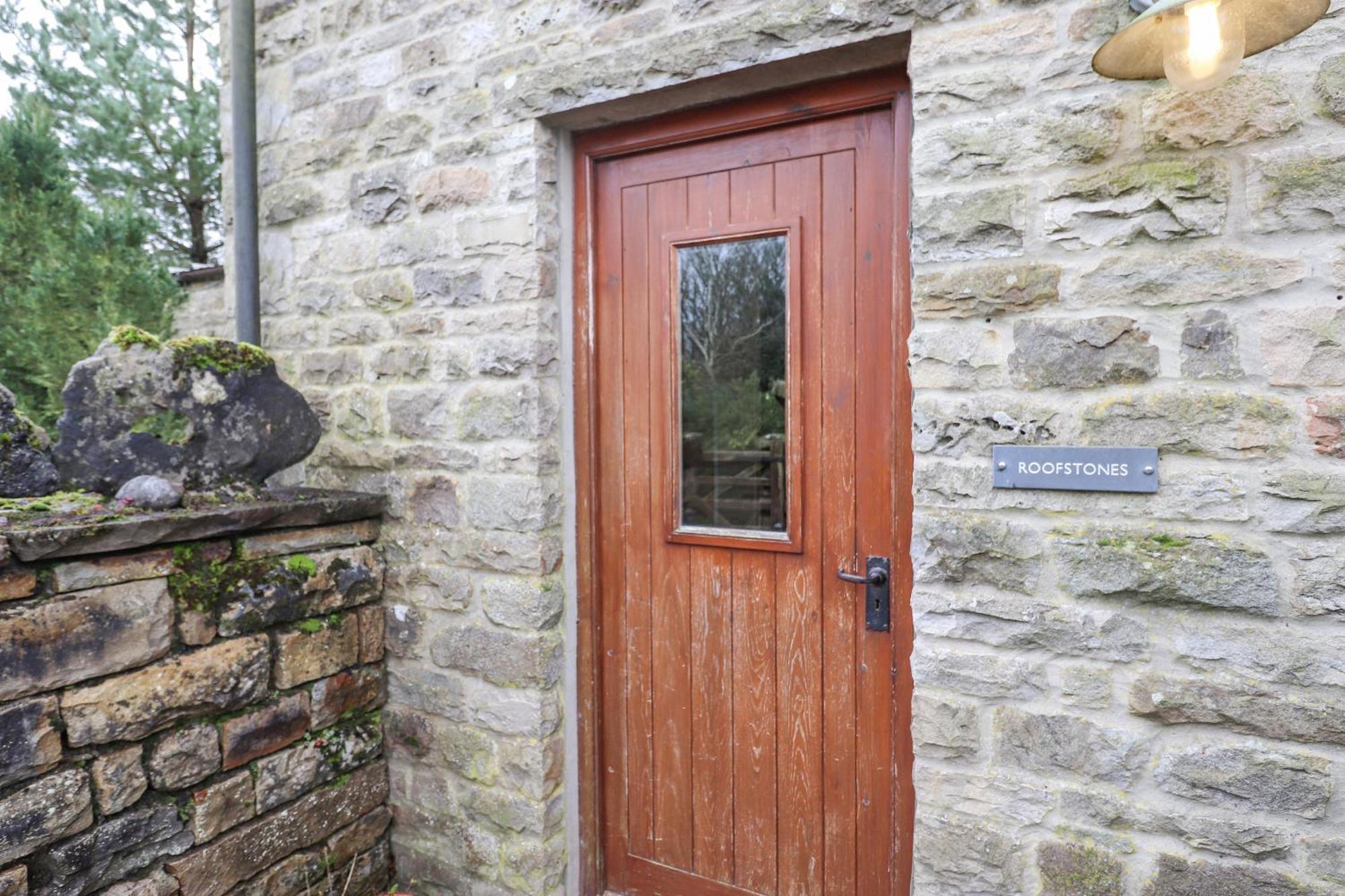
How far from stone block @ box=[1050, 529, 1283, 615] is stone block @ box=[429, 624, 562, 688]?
1465 millimetres

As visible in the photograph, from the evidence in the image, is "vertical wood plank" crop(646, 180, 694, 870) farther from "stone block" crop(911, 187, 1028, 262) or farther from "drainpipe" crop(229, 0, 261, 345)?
"drainpipe" crop(229, 0, 261, 345)

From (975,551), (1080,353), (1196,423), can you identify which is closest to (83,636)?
(975,551)

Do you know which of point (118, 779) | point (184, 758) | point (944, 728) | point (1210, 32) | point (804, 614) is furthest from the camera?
point (804, 614)

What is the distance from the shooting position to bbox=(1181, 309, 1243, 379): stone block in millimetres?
1573

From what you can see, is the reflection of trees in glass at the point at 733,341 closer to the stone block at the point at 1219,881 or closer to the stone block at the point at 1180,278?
the stone block at the point at 1180,278

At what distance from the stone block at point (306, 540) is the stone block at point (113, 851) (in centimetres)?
71

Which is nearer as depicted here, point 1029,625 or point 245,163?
point 1029,625

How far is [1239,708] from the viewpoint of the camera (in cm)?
158

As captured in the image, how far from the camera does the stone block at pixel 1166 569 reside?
1558 millimetres

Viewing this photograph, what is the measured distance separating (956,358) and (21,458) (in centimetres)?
249

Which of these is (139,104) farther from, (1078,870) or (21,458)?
(1078,870)

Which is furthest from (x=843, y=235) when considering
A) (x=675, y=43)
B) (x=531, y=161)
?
(x=531, y=161)

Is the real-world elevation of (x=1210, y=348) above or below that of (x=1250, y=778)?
above

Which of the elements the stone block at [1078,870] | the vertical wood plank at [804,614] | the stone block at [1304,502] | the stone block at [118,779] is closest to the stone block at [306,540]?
the stone block at [118,779]
